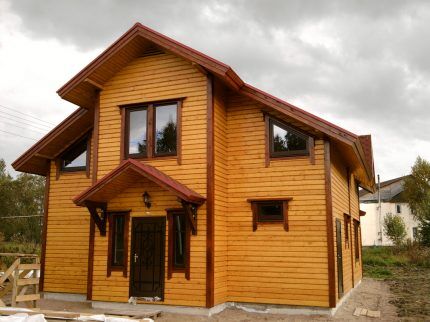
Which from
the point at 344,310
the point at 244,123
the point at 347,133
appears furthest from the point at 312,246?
the point at 244,123

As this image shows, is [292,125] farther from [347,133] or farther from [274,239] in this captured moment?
[274,239]

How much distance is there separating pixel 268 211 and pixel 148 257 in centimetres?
314

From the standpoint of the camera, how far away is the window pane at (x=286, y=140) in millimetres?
11195

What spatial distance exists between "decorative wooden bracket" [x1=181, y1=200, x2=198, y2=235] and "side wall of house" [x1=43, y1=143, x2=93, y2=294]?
4348 millimetres

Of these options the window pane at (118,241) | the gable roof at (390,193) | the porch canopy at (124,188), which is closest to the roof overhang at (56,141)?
the porch canopy at (124,188)

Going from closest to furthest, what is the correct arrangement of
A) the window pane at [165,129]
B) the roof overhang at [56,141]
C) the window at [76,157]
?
the window pane at [165,129] < the roof overhang at [56,141] < the window at [76,157]

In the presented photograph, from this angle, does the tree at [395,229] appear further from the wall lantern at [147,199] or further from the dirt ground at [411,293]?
the wall lantern at [147,199]

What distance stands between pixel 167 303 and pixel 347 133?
18.7 ft

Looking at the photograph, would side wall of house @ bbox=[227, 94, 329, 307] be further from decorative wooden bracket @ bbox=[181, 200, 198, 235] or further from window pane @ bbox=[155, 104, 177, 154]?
window pane @ bbox=[155, 104, 177, 154]

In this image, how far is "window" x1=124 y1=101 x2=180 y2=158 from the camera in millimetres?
11438

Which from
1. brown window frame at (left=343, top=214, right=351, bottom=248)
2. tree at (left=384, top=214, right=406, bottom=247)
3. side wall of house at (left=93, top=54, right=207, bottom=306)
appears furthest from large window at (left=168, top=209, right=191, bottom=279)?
tree at (left=384, top=214, right=406, bottom=247)

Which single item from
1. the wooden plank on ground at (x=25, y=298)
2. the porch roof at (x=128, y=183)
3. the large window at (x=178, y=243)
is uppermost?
the porch roof at (x=128, y=183)

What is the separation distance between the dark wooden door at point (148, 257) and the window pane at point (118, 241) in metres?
0.37

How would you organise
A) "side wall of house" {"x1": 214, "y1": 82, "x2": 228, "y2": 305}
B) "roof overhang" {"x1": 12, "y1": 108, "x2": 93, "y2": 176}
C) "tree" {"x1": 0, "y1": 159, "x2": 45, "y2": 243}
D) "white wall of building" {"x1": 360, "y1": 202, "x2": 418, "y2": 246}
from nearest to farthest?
"side wall of house" {"x1": 214, "y1": 82, "x2": 228, "y2": 305}
"roof overhang" {"x1": 12, "y1": 108, "x2": 93, "y2": 176}
"tree" {"x1": 0, "y1": 159, "x2": 45, "y2": 243}
"white wall of building" {"x1": 360, "y1": 202, "x2": 418, "y2": 246}
